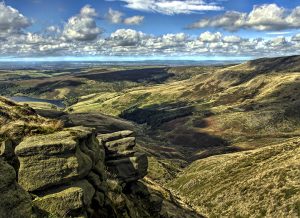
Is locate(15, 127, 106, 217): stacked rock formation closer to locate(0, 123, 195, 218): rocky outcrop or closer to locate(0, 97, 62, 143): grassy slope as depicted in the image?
locate(0, 123, 195, 218): rocky outcrop

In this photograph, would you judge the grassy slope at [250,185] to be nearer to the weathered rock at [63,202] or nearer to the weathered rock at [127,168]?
the weathered rock at [127,168]

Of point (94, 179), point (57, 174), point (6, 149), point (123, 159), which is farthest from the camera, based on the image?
point (123, 159)

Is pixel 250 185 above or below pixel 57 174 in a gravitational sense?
below

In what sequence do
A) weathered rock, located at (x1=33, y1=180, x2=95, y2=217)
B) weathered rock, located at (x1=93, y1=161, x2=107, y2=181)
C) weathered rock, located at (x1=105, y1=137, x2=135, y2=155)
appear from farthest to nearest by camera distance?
weathered rock, located at (x1=105, y1=137, x2=135, y2=155) < weathered rock, located at (x1=93, y1=161, x2=107, y2=181) < weathered rock, located at (x1=33, y1=180, x2=95, y2=217)

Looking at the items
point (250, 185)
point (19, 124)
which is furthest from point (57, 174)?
point (250, 185)

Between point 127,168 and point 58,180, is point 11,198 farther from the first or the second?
point 127,168

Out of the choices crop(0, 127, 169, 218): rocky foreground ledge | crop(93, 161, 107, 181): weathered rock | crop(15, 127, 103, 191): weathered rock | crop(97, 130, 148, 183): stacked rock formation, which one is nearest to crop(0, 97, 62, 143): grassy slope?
crop(0, 127, 169, 218): rocky foreground ledge
